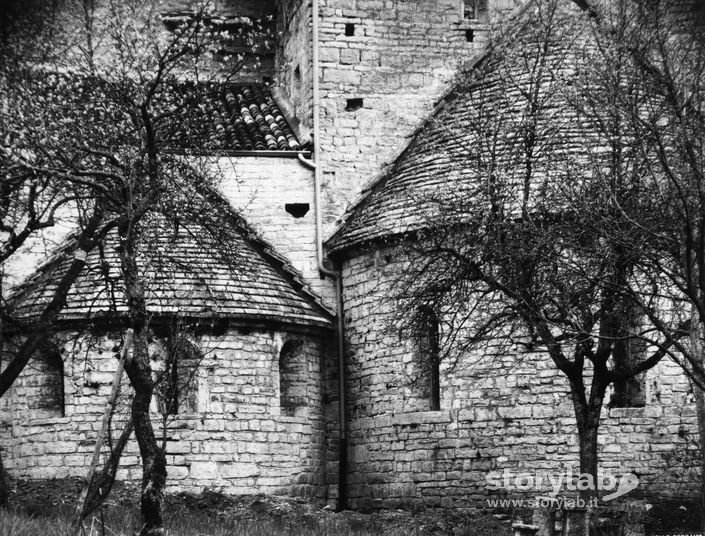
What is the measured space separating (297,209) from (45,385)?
5324 millimetres

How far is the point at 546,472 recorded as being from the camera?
18.9 metres

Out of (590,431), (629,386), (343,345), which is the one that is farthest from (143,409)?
(629,386)

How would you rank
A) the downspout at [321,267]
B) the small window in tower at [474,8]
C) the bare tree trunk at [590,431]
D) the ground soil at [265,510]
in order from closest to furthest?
the bare tree trunk at [590,431], the ground soil at [265,510], the downspout at [321,267], the small window in tower at [474,8]

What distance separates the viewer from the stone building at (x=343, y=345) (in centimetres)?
1914

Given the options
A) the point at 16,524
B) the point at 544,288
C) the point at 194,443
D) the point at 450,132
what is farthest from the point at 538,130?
the point at 16,524

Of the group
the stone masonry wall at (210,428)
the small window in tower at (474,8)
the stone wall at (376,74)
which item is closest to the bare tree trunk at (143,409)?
the stone masonry wall at (210,428)

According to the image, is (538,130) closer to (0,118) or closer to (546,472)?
(546,472)

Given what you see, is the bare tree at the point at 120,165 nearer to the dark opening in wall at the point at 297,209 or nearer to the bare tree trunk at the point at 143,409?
the bare tree trunk at the point at 143,409

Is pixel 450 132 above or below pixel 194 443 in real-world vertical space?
above

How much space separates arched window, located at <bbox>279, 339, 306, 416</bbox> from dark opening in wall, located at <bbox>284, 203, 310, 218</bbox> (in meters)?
2.46

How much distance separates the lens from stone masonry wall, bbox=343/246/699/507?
18.7 m

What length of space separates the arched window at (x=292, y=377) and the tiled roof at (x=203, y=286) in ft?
1.78

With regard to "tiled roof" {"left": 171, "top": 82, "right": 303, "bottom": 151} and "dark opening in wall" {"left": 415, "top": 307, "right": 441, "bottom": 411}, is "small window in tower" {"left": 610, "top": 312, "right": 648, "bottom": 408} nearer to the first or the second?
"dark opening in wall" {"left": 415, "top": 307, "right": 441, "bottom": 411}

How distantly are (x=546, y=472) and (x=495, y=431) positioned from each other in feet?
3.32
